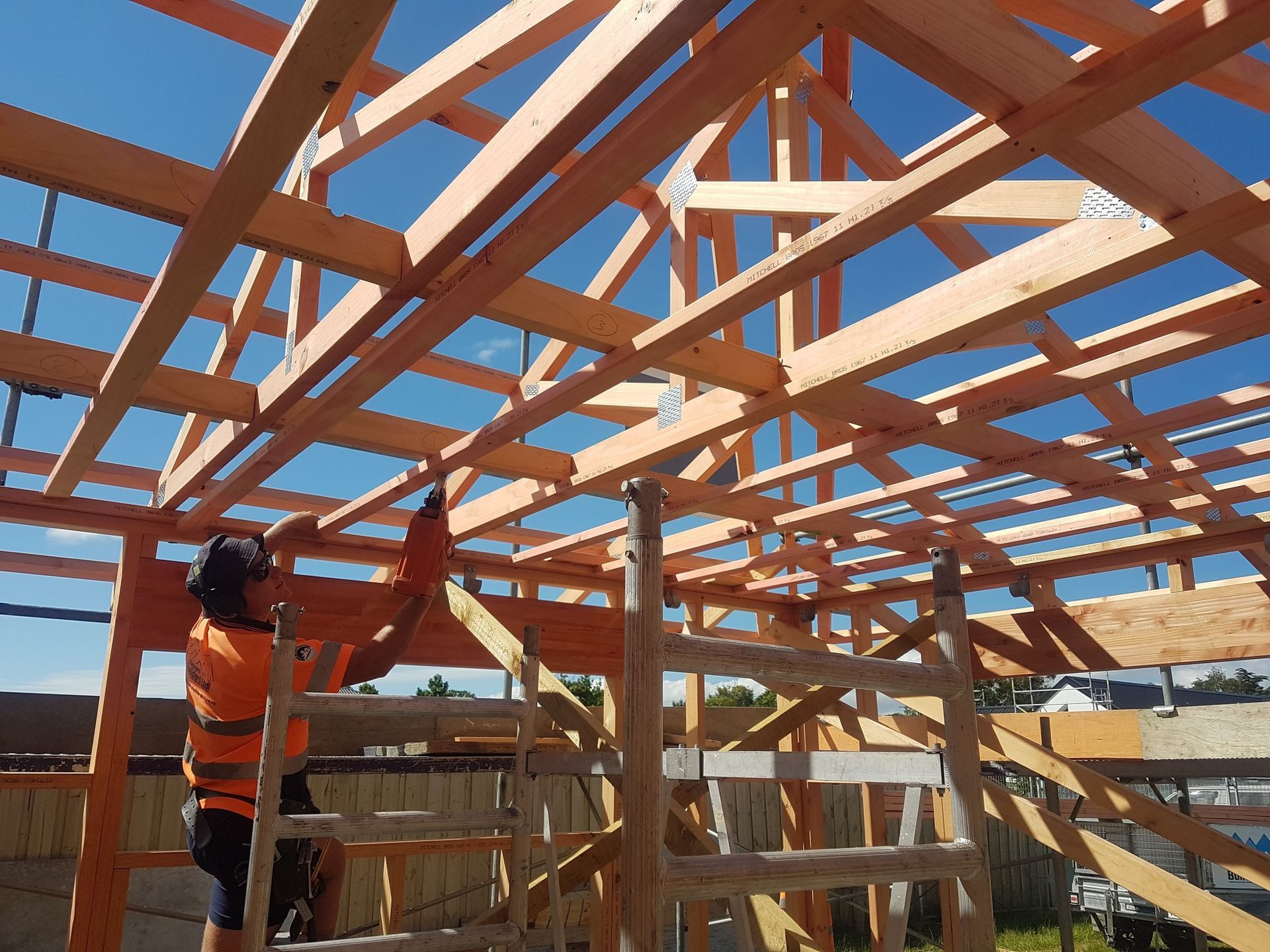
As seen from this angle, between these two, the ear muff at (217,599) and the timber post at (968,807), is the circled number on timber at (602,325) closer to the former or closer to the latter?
the ear muff at (217,599)

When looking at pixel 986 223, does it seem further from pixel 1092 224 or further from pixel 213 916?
pixel 213 916

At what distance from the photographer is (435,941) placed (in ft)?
8.99

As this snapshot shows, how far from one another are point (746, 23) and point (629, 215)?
379 cm

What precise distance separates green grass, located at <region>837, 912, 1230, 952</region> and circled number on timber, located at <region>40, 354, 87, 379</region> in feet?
38.0

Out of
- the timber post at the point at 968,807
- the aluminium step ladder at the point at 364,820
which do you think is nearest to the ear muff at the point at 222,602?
the aluminium step ladder at the point at 364,820

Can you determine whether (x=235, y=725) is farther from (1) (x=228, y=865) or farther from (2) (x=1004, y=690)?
(2) (x=1004, y=690)

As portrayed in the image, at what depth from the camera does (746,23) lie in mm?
1892

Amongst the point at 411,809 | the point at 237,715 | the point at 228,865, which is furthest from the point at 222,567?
the point at 411,809

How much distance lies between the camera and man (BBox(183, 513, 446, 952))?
9.96 ft

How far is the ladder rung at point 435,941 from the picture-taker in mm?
2607

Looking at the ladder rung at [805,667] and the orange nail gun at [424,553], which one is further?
the orange nail gun at [424,553]

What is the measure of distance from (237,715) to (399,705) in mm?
638

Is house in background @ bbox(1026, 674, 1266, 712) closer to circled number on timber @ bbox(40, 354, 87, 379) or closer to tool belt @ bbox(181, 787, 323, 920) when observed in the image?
tool belt @ bbox(181, 787, 323, 920)

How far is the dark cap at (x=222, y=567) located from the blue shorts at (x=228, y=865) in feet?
2.46
